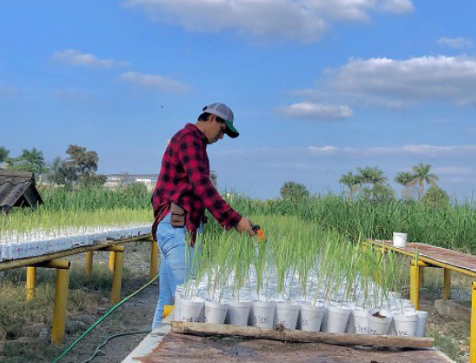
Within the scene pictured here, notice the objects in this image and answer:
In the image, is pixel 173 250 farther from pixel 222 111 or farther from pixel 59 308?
pixel 59 308

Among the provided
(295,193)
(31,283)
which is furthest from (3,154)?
(31,283)

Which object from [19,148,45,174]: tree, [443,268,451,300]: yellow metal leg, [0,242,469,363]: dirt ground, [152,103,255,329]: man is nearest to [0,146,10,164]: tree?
[19,148,45,174]: tree

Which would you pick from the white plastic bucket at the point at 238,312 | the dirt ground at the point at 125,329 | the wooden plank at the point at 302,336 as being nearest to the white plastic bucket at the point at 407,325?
the wooden plank at the point at 302,336

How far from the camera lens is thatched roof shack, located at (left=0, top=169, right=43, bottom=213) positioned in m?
7.86

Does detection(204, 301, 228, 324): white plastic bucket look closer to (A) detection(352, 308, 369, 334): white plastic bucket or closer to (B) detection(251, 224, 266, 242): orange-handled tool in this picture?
(A) detection(352, 308, 369, 334): white plastic bucket

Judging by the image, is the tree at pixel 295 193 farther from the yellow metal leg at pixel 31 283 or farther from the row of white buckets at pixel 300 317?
the row of white buckets at pixel 300 317

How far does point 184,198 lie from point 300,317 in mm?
1115

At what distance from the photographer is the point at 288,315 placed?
2.37 metres

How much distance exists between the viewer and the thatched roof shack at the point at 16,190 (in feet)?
25.8

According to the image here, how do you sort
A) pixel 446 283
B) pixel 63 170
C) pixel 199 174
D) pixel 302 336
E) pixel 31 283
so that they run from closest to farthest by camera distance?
pixel 302 336 < pixel 199 174 < pixel 31 283 < pixel 446 283 < pixel 63 170

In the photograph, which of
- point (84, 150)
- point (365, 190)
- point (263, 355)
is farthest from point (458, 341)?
point (84, 150)

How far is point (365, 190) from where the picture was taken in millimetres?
11836

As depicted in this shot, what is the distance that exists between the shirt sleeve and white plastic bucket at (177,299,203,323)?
90cm

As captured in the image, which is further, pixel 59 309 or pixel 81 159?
pixel 81 159
